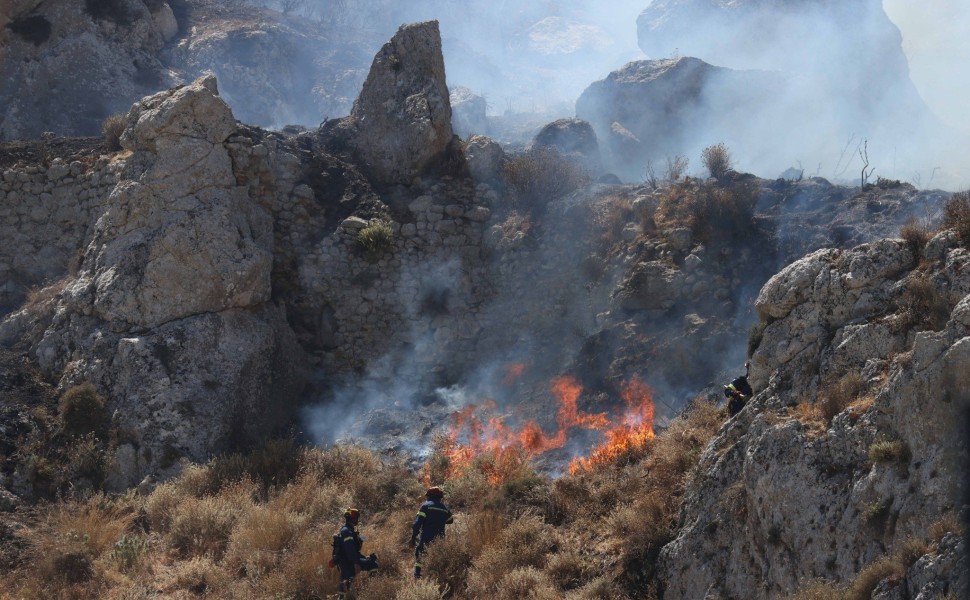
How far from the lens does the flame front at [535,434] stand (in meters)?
11.0

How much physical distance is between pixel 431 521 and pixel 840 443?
4.96 metres

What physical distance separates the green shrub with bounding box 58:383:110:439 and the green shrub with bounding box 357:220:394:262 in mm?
5687

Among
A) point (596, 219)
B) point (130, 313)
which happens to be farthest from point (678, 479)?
point (130, 313)

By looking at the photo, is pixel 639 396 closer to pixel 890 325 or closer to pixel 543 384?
pixel 543 384

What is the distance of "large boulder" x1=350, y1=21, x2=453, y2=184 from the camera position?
659 inches

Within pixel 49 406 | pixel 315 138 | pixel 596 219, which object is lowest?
pixel 49 406

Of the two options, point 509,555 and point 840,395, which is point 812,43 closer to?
point 840,395

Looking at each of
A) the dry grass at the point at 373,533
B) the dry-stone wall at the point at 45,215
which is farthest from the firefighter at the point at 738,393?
the dry-stone wall at the point at 45,215

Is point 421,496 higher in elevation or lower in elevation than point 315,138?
lower

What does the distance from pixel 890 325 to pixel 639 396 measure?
612 cm

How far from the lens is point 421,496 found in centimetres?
1097

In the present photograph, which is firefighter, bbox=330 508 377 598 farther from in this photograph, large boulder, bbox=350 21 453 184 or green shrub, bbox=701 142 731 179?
green shrub, bbox=701 142 731 179

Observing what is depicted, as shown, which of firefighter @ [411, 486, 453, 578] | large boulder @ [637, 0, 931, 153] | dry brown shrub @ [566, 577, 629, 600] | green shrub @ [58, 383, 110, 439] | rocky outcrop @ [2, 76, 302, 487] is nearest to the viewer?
dry brown shrub @ [566, 577, 629, 600]

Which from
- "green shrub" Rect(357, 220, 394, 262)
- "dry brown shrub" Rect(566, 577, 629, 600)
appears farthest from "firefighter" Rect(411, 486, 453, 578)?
"green shrub" Rect(357, 220, 394, 262)
